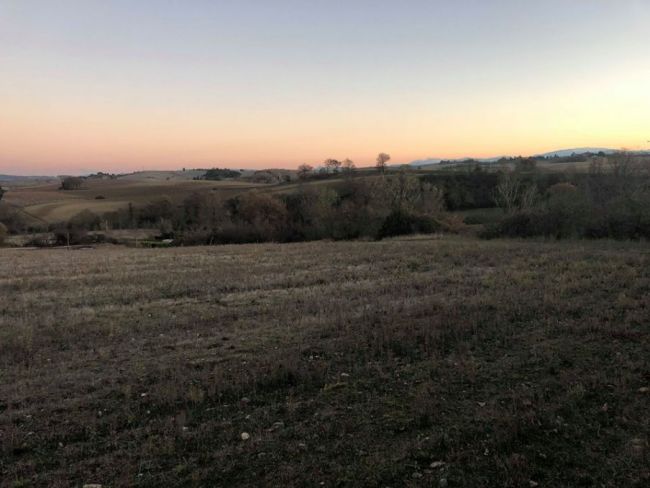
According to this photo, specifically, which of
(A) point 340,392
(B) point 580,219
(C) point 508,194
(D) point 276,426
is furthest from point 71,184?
(D) point 276,426

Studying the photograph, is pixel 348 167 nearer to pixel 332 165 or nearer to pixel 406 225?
pixel 332 165

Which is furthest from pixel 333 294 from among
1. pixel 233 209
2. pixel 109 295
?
pixel 233 209

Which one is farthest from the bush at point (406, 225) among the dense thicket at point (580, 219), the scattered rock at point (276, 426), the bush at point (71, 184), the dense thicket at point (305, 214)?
the bush at point (71, 184)

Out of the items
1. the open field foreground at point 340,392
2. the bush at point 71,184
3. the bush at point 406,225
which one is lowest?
the bush at point 406,225

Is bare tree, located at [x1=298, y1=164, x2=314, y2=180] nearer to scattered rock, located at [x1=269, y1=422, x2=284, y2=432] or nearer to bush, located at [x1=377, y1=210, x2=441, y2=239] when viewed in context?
bush, located at [x1=377, y1=210, x2=441, y2=239]

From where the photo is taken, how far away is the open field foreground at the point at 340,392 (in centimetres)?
451

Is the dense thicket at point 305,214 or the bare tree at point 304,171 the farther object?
the bare tree at point 304,171

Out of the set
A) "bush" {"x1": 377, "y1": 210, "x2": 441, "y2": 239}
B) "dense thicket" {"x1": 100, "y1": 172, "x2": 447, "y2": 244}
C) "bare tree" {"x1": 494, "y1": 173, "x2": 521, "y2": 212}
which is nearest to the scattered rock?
"bush" {"x1": 377, "y1": 210, "x2": 441, "y2": 239}

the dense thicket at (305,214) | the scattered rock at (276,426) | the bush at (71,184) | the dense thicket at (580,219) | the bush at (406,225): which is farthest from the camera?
the bush at (71,184)

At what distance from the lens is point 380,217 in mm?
58750

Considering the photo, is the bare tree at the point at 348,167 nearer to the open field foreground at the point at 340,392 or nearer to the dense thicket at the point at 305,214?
the dense thicket at the point at 305,214

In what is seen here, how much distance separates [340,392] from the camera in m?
6.36

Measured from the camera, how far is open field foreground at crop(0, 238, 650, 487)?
4.51 metres

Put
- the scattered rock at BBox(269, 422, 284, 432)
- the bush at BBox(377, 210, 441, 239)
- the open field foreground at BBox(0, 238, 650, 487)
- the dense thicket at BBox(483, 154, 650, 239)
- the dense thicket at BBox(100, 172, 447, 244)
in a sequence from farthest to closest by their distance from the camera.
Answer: the dense thicket at BBox(100, 172, 447, 244) < the bush at BBox(377, 210, 441, 239) < the dense thicket at BBox(483, 154, 650, 239) < the scattered rock at BBox(269, 422, 284, 432) < the open field foreground at BBox(0, 238, 650, 487)
